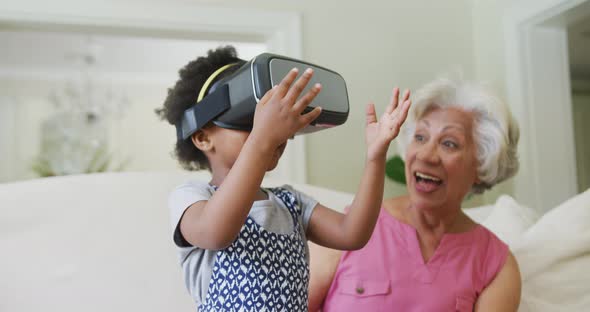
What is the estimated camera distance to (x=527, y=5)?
2.36 meters

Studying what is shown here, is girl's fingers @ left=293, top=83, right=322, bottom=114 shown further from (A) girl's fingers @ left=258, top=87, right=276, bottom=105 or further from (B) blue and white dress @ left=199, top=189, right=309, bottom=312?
(B) blue and white dress @ left=199, top=189, right=309, bottom=312

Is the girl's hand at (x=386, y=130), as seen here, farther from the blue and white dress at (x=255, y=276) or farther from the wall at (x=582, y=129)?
the wall at (x=582, y=129)

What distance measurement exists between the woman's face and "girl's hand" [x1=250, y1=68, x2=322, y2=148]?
2.11 ft

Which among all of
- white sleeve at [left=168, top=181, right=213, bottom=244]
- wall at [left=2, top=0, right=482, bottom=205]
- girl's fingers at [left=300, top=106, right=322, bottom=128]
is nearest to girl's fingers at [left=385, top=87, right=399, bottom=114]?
girl's fingers at [left=300, top=106, right=322, bottom=128]

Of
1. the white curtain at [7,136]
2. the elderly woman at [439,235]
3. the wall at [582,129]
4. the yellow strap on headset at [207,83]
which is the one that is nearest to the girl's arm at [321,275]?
the elderly woman at [439,235]

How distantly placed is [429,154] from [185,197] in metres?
0.66

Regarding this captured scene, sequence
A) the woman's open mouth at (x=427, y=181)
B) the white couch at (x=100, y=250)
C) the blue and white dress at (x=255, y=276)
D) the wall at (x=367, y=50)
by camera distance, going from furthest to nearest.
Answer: the wall at (x=367, y=50), the woman's open mouth at (x=427, y=181), the white couch at (x=100, y=250), the blue and white dress at (x=255, y=276)

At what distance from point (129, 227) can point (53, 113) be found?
19.0ft

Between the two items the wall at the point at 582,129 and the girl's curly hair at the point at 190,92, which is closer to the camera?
the girl's curly hair at the point at 190,92

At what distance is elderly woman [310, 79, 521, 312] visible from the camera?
111 centimetres

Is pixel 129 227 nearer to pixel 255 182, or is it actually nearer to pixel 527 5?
pixel 255 182

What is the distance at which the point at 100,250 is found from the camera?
1.13 m

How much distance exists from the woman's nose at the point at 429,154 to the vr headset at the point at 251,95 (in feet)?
1.72

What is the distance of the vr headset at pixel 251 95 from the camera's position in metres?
0.67
